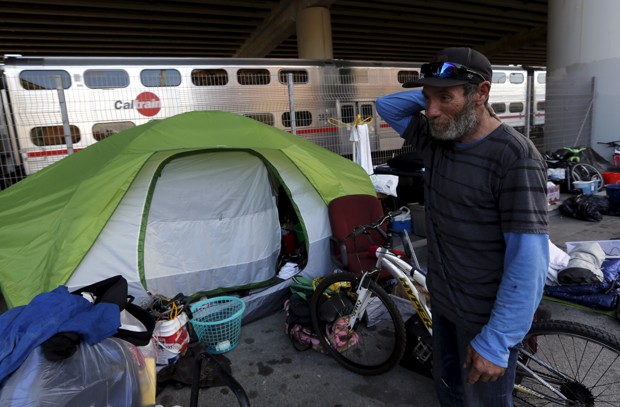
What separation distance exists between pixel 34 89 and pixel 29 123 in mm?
504

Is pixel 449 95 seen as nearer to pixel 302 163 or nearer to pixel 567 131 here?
pixel 302 163

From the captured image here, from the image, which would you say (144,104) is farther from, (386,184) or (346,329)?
(346,329)

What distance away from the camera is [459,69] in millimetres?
1305

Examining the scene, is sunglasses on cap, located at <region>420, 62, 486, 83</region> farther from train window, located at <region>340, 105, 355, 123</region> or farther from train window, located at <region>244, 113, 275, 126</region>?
train window, located at <region>340, 105, 355, 123</region>

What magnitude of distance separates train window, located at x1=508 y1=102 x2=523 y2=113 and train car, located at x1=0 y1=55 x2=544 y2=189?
3.95 metres

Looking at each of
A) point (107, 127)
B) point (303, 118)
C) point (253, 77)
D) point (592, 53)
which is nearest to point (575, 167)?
point (592, 53)

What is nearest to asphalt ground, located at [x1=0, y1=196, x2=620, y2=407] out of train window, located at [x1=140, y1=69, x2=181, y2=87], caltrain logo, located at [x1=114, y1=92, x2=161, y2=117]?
caltrain logo, located at [x1=114, y1=92, x2=161, y2=117]

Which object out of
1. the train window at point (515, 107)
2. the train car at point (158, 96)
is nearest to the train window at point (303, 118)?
the train car at point (158, 96)

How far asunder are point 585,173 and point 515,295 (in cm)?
770

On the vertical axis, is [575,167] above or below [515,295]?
below

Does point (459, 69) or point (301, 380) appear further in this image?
point (301, 380)

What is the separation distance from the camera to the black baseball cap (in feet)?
4.27

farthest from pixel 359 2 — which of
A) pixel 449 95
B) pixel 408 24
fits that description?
pixel 449 95

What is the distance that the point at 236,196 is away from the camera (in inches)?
147
